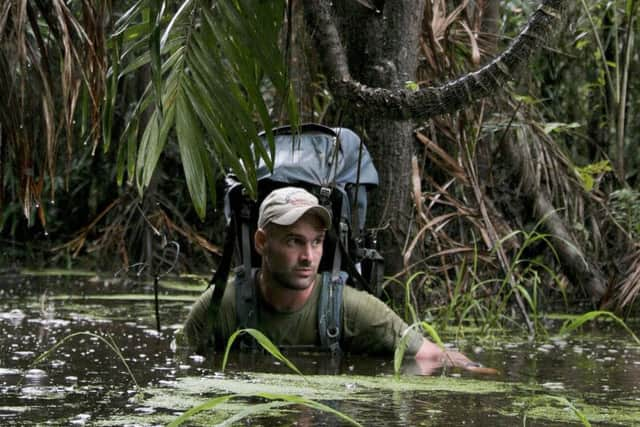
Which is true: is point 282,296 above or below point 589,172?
below

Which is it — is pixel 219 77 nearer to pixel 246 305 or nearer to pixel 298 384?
pixel 298 384

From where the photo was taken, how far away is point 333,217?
549 centimetres

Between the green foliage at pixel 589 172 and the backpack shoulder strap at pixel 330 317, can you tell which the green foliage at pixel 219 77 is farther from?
the green foliage at pixel 589 172

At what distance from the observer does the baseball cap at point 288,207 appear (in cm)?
492

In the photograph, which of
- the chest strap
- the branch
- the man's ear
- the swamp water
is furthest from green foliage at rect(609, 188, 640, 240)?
the branch

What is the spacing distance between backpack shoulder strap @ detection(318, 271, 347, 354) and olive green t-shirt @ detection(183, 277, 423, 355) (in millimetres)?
34

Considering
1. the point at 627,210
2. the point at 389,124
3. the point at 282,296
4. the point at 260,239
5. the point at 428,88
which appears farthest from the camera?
the point at 627,210

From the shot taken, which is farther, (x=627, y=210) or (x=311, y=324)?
(x=627, y=210)

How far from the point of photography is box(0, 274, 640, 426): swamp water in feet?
11.2

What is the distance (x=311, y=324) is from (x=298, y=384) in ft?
→ 3.58

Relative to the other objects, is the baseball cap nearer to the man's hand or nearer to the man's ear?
the man's ear

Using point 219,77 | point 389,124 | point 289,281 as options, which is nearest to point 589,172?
point 389,124

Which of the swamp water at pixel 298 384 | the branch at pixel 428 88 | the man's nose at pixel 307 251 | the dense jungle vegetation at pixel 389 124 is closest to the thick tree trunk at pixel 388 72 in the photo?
the dense jungle vegetation at pixel 389 124

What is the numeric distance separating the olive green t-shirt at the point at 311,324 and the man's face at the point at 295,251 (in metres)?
0.17
